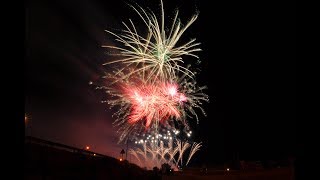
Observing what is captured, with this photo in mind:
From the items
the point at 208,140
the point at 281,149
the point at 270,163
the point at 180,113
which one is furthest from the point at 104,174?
the point at 208,140

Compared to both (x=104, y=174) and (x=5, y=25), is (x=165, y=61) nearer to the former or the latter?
(x=104, y=174)

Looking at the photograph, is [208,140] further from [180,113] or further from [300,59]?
[300,59]

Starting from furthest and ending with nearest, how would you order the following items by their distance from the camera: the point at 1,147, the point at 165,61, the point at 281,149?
1. the point at 281,149
2. the point at 165,61
3. the point at 1,147

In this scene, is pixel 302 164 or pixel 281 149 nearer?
pixel 302 164

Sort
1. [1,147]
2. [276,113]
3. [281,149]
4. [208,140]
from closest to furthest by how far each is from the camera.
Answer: [1,147]
[281,149]
[276,113]
[208,140]

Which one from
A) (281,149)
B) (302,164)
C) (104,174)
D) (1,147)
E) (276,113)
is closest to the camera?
(1,147)

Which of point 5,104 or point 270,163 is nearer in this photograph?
point 5,104

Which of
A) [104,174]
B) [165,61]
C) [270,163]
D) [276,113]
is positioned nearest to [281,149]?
[276,113]

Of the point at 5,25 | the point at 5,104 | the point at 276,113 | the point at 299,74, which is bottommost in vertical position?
the point at 5,104

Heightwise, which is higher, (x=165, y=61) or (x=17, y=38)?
(x=165, y=61)
